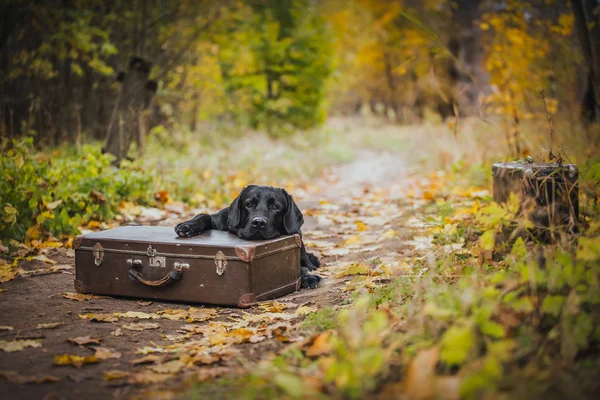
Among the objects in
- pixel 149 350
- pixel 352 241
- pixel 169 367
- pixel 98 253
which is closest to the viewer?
pixel 169 367

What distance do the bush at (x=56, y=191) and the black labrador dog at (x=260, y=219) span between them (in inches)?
88.5

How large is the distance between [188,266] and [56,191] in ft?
10.4

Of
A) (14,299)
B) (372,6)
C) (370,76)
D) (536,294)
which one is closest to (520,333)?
(536,294)

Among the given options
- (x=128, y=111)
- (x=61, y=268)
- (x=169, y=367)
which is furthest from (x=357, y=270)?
(x=128, y=111)

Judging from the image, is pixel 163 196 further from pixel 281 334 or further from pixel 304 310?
pixel 281 334

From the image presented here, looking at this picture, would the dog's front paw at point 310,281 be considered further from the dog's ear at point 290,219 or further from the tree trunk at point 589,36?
the tree trunk at point 589,36

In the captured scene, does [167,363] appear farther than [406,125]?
No

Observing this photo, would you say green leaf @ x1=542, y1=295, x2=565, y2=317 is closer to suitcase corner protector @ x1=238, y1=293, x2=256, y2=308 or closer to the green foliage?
the green foliage

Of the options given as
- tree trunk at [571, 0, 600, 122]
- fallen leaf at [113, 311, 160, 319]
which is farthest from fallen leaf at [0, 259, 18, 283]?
tree trunk at [571, 0, 600, 122]

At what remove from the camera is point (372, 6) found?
25281 millimetres

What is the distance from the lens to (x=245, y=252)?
4309mm

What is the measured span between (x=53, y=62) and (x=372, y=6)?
15.8 metres

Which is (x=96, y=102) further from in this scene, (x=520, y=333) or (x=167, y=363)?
(x=520, y=333)

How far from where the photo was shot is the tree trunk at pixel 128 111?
9906mm
